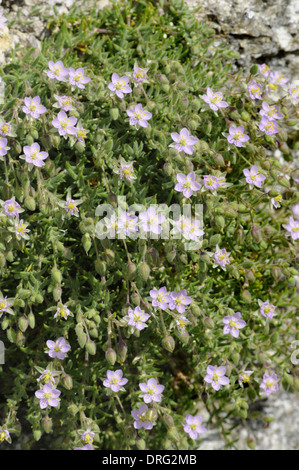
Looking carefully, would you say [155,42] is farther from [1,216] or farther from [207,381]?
[207,381]

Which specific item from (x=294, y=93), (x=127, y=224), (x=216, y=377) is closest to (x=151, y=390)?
(x=216, y=377)

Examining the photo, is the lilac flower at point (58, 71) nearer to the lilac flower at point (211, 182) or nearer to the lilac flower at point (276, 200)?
the lilac flower at point (211, 182)

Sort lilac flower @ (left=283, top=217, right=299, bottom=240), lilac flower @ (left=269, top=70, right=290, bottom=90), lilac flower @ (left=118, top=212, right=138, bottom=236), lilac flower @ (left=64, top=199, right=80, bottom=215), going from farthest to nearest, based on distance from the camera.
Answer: lilac flower @ (left=269, top=70, right=290, bottom=90) → lilac flower @ (left=283, top=217, right=299, bottom=240) → lilac flower @ (left=64, top=199, right=80, bottom=215) → lilac flower @ (left=118, top=212, right=138, bottom=236)

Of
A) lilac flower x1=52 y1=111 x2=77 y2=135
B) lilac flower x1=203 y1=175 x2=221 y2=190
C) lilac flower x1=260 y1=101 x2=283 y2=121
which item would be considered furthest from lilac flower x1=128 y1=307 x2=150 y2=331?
lilac flower x1=260 y1=101 x2=283 y2=121

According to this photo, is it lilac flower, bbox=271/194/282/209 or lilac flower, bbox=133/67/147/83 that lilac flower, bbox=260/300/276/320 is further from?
lilac flower, bbox=133/67/147/83
